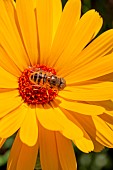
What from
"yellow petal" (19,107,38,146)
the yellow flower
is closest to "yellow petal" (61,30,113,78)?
the yellow flower

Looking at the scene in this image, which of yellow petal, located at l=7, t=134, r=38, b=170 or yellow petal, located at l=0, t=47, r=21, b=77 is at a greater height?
yellow petal, located at l=0, t=47, r=21, b=77

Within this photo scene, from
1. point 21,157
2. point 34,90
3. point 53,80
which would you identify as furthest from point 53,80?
point 21,157

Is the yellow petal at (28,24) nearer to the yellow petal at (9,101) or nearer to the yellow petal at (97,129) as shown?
the yellow petal at (9,101)

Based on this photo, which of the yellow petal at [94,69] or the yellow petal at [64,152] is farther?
the yellow petal at [94,69]

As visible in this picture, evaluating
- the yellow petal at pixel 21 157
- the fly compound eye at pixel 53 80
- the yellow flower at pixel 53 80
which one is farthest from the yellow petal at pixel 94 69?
the yellow petal at pixel 21 157

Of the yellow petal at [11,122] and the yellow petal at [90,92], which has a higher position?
the yellow petal at [90,92]

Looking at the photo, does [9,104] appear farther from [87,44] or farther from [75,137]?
[87,44]

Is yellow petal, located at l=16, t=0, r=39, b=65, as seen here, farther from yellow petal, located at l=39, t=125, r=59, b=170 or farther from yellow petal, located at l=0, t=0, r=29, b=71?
yellow petal, located at l=39, t=125, r=59, b=170
